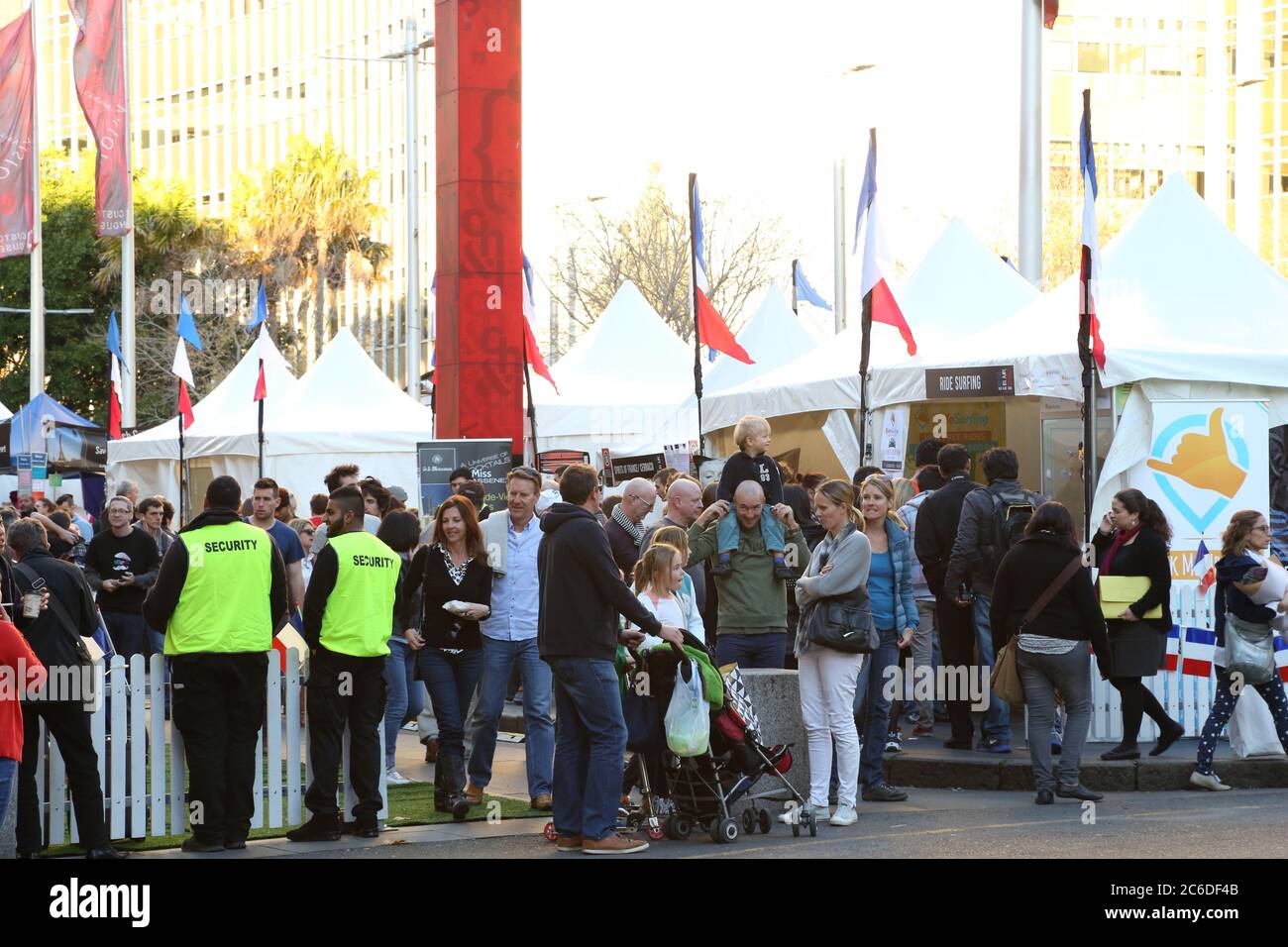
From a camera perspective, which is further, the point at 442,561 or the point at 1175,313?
the point at 1175,313

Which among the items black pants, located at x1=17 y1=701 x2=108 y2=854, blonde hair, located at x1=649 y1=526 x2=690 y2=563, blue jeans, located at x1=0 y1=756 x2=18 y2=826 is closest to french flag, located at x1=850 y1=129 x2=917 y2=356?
blonde hair, located at x1=649 y1=526 x2=690 y2=563

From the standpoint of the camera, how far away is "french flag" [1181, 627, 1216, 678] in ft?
43.8

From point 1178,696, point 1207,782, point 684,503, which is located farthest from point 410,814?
point 1178,696

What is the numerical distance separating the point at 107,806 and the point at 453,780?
2029mm

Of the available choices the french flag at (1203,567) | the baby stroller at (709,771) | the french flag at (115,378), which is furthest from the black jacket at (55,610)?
the french flag at (115,378)

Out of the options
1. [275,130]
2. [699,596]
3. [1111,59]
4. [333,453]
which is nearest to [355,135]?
[275,130]

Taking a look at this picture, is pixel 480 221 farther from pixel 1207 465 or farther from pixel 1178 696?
pixel 1178 696

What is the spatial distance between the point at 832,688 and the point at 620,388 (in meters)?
19.8

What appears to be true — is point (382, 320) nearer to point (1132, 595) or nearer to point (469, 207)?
point (469, 207)

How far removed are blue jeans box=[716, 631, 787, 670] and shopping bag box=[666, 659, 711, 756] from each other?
1.61 m

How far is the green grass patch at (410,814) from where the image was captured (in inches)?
390

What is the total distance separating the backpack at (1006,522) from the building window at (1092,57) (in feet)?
193

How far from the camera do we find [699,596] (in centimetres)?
1235
